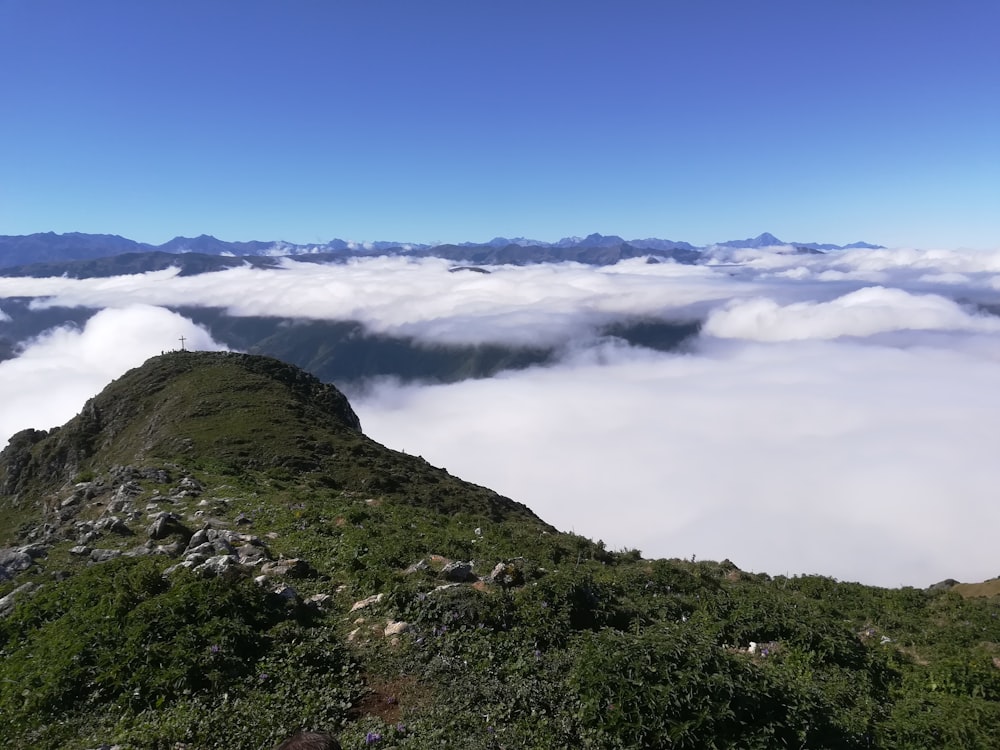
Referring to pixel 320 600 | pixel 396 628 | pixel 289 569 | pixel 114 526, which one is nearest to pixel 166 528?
pixel 114 526

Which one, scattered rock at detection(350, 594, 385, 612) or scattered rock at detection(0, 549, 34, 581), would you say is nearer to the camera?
scattered rock at detection(350, 594, 385, 612)

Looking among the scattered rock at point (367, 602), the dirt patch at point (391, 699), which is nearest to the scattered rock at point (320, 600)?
the scattered rock at point (367, 602)

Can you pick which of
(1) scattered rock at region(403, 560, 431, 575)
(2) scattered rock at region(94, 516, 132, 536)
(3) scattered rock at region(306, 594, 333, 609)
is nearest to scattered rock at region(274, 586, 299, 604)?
(3) scattered rock at region(306, 594, 333, 609)

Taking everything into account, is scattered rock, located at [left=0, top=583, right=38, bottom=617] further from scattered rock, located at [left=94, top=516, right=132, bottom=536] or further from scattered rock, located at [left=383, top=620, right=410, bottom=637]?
scattered rock, located at [left=383, top=620, right=410, bottom=637]

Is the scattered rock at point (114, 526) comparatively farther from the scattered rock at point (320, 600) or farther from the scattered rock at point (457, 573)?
the scattered rock at point (457, 573)

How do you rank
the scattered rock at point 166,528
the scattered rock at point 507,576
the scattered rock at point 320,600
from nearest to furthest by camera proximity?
the scattered rock at point 320,600
the scattered rock at point 507,576
the scattered rock at point 166,528

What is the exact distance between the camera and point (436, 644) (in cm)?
1012

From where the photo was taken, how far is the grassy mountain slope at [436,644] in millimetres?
7844

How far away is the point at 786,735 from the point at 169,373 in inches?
3096

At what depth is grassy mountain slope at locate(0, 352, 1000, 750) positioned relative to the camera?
7.84 m

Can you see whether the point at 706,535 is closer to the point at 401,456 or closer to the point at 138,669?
the point at 401,456

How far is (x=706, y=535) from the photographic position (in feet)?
579

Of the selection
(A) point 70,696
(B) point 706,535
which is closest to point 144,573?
(A) point 70,696

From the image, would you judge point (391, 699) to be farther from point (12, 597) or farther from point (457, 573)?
point (12, 597)
